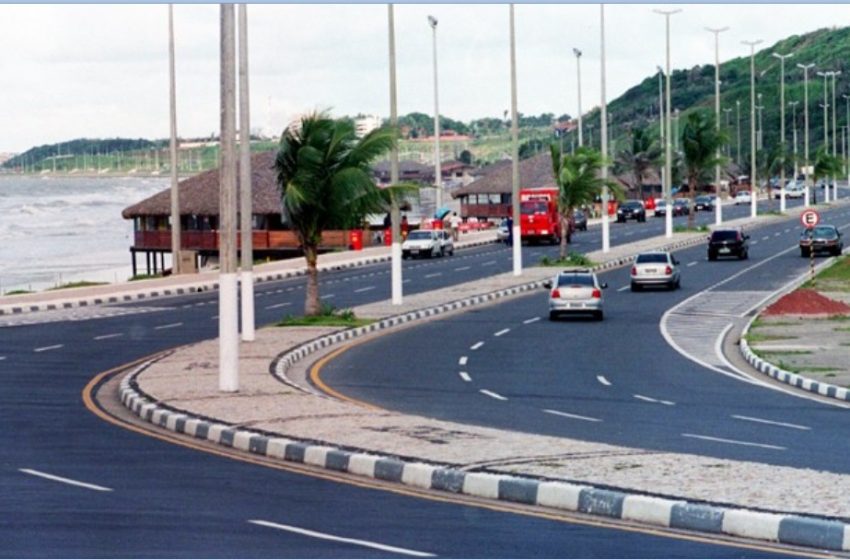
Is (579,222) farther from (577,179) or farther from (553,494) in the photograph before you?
(553,494)

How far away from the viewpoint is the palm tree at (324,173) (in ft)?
139

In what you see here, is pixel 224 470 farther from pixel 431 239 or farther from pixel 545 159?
pixel 545 159

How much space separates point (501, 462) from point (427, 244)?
64010 millimetres

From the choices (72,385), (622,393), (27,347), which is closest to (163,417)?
(72,385)

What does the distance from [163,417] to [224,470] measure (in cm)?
490

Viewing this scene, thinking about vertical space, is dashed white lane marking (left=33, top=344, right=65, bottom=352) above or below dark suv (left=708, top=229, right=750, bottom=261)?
below

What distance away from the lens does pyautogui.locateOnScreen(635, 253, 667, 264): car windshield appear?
5817 centimetres

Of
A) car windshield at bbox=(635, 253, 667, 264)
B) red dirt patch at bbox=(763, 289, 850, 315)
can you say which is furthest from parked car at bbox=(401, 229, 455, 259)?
red dirt patch at bbox=(763, 289, 850, 315)

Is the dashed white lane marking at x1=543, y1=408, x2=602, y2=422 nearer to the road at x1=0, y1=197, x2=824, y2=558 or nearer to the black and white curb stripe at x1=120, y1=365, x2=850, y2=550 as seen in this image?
the black and white curb stripe at x1=120, y1=365, x2=850, y2=550

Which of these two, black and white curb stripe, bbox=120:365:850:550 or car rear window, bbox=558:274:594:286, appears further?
car rear window, bbox=558:274:594:286

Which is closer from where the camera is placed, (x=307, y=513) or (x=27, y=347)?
(x=307, y=513)

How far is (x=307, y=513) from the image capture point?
51.3 ft

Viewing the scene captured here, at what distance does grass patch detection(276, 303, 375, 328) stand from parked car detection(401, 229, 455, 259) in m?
37.5

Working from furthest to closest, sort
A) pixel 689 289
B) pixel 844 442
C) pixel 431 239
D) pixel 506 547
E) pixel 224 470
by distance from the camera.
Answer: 1. pixel 431 239
2. pixel 689 289
3. pixel 844 442
4. pixel 224 470
5. pixel 506 547
